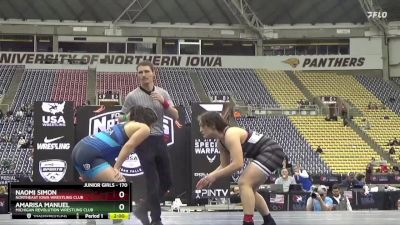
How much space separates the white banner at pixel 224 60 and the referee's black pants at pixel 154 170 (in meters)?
33.3

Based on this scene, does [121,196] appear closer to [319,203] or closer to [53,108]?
[53,108]

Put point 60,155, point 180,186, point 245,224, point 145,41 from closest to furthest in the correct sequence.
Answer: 1. point 245,224
2. point 60,155
3. point 180,186
4. point 145,41

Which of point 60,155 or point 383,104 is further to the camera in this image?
point 383,104

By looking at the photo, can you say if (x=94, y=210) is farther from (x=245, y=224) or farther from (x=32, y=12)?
(x=32, y=12)

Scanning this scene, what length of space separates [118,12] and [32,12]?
17.7 ft

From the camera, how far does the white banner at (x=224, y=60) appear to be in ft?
129

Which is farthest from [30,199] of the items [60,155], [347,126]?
[347,126]

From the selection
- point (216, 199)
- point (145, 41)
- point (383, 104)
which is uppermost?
point (145, 41)

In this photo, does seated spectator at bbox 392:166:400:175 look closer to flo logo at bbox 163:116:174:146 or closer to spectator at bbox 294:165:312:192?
spectator at bbox 294:165:312:192

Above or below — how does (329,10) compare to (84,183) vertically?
above

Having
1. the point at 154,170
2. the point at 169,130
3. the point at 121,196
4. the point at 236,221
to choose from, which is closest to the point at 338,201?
the point at 169,130

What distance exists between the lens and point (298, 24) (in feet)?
132
